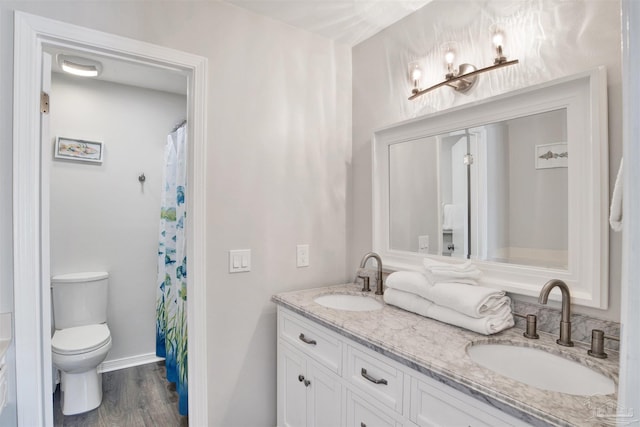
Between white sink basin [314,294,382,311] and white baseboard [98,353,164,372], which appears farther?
white baseboard [98,353,164,372]

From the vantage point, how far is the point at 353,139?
224 cm

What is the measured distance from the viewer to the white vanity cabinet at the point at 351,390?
0.98 meters

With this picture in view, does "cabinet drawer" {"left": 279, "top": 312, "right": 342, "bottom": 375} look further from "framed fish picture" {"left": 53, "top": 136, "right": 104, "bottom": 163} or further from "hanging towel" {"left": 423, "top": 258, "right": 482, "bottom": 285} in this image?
"framed fish picture" {"left": 53, "top": 136, "right": 104, "bottom": 163}

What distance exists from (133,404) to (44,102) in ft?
6.52

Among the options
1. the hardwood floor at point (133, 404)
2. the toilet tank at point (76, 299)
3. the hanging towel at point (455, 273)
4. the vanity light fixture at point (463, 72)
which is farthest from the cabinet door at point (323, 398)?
the toilet tank at point (76, 299)

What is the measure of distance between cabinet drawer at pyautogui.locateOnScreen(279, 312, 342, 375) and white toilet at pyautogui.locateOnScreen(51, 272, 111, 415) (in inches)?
55.0

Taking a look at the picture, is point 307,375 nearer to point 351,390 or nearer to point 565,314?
point 351,390

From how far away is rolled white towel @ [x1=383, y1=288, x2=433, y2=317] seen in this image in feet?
4.84

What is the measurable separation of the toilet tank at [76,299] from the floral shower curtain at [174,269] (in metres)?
0.45

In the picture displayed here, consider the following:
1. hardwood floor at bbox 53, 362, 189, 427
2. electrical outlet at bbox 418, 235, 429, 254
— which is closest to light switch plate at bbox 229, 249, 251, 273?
electrical outlet at bbox 418, 235, 429, 254

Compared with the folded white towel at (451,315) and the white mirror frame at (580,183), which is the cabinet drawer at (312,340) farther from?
the white mirror frame at (580,183)

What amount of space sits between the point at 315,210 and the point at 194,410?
4.03 ft

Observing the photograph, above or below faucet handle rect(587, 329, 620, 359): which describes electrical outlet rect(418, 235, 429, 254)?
above

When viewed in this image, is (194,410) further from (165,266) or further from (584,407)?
(584,407)
